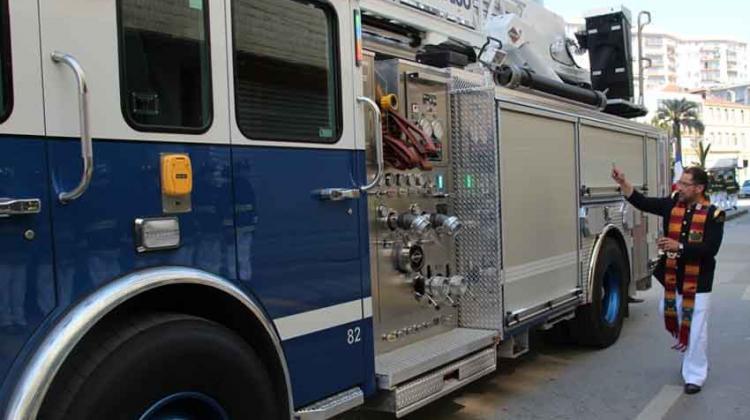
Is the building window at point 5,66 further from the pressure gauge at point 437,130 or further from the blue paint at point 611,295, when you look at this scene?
the blue paint at point 611,295

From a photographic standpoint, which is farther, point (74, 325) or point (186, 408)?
point (186, 408)

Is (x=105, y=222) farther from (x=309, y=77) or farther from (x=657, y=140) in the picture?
(x=657, y=140)

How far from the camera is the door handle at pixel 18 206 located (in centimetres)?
212

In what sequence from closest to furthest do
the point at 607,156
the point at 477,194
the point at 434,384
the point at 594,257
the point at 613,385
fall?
the point at 434,384
the point at 477,194
the point at 613,385
the point at 594,257
the point at 607,156

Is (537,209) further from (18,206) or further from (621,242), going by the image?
(18,206)

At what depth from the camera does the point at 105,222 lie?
2.41m

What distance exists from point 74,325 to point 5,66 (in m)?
0.80

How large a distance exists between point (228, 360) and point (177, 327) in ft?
0.88

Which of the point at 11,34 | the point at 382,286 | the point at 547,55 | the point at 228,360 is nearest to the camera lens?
the point at 11,34

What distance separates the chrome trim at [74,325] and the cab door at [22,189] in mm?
67

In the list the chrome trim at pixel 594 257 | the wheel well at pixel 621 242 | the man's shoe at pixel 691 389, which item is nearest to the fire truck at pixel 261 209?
the chrome trim at pixel 594 257

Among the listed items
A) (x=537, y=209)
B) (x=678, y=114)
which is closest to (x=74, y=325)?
(x=537, y=209)

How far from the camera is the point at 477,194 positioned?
4809 millimetres

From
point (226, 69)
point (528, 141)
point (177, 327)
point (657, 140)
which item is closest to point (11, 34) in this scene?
point (226, 69)
